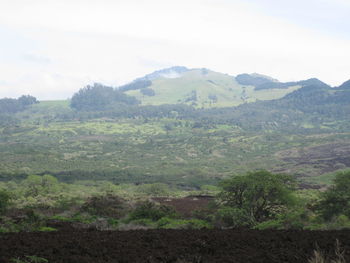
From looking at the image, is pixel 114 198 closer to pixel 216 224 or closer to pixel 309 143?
pixel 216 224

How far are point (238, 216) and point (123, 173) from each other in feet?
298

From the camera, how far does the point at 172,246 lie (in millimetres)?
20031

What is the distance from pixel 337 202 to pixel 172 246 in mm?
20823

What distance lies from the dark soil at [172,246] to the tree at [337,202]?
39.1ft

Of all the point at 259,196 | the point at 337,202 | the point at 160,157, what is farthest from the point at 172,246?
the point at 160,157

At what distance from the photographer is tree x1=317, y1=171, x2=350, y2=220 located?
34.1 m

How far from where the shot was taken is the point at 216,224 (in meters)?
35.8

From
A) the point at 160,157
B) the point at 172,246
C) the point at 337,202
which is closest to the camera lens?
the point at 172,246

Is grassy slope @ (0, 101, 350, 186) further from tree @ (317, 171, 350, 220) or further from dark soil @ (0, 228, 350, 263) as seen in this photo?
dark soil @ (0, 228, 350, 263)

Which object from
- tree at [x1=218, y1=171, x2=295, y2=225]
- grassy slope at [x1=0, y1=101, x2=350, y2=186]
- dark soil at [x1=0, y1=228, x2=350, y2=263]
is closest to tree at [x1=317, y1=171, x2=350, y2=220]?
tree at [x1=218, y1=171, x2=295, y2=225]

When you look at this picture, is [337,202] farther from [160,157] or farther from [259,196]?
[160,157]

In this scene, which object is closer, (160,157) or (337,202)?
(337,202)

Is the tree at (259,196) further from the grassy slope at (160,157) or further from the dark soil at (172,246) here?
the grassy slope at (160,157)

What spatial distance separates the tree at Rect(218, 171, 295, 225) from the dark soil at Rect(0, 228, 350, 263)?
1318 cm
